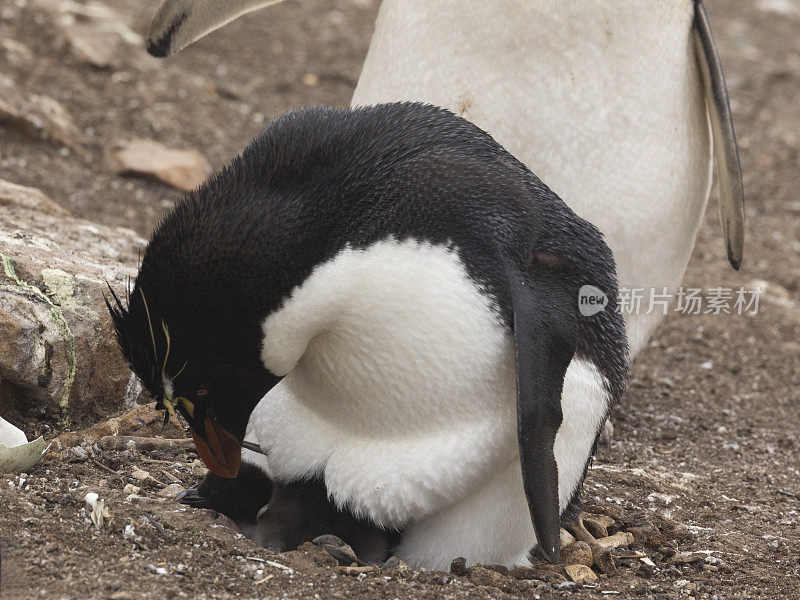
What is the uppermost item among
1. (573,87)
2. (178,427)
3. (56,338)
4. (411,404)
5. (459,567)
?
(573,87)

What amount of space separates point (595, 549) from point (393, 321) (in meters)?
0.76

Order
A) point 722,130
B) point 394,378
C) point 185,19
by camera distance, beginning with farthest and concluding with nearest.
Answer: point 185,19 → point 722,130 → point 394,378

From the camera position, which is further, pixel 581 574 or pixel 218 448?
pixel 581 574

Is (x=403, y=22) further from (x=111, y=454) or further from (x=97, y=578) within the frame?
(x=97, y=578)

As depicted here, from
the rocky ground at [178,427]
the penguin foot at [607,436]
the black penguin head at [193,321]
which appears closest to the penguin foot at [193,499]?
the rocky ground at [178,427]

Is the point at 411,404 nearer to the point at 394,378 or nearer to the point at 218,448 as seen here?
the point at 394,378

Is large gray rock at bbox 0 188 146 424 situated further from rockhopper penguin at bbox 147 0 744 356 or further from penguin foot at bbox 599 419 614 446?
penguin foot at bbox 599 419 614 446

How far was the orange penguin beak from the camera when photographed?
198 cm

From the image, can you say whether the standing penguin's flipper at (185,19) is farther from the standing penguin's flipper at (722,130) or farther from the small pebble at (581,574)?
the small pebble at (581,574)

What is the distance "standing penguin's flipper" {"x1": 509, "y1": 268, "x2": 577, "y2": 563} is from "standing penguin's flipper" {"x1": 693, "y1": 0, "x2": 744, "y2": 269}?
133 centimetres

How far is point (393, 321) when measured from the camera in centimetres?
190

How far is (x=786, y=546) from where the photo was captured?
241 cm

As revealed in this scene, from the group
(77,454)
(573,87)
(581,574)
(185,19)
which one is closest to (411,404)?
(581,574)

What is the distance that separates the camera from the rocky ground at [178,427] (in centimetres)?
188
